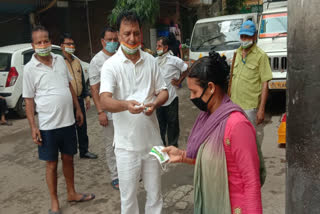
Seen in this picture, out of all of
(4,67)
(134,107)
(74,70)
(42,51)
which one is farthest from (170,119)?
(4,67)

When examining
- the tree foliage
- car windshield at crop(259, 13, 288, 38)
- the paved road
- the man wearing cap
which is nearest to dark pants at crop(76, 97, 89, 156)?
A: the paved road

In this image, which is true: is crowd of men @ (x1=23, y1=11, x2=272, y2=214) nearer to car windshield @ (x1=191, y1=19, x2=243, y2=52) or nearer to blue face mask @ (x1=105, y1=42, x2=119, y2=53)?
blue face mask @ (x1=105, y1=42, x2=119, y2=53)

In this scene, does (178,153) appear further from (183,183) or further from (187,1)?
(187,1)

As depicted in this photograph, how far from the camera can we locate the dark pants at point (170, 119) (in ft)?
16.1

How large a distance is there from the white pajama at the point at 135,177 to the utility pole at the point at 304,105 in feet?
3.65

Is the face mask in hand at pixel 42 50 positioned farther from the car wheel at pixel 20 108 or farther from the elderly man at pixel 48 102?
the car wheel at pixel 20 108

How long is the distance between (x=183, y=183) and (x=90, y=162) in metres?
1.69

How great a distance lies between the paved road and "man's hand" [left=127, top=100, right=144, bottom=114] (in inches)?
61.0

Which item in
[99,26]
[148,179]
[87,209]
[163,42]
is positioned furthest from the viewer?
[99,26]

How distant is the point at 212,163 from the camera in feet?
5.66

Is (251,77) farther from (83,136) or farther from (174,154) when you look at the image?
(83,136)

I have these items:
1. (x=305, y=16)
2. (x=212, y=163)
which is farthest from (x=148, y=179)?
(x=305, y=16)

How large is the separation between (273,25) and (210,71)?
23.3 ft

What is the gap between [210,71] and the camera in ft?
5.80
